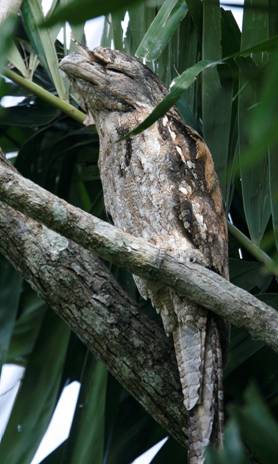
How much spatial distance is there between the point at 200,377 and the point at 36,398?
27.6 inches

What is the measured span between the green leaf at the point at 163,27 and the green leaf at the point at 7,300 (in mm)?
983

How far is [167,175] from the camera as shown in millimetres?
2609

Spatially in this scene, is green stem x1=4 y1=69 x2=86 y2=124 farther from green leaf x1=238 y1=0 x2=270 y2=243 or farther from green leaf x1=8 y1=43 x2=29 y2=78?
green leaf x1=238 y1=0 x2=270 y2=243

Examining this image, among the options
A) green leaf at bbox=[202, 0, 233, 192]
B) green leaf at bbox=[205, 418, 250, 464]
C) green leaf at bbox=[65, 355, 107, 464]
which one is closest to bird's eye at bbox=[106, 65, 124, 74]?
green leaf at bbox=[202, 0, 233, 192]

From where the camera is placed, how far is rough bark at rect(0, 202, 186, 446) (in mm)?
2406

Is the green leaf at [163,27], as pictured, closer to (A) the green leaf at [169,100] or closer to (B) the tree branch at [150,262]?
(A) the green leaf at [169,100]

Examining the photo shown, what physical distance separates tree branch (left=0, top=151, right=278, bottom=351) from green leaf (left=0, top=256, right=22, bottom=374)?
910 millimetres

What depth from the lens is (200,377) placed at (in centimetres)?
232

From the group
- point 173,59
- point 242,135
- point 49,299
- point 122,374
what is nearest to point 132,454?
point 122,374

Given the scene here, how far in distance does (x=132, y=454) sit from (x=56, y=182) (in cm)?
110

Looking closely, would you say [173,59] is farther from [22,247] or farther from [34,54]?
[22,247]

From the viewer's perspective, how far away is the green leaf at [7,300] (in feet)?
9.05

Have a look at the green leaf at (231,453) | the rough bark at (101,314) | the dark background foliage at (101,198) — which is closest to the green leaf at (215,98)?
the dark background foliage at (101,198)

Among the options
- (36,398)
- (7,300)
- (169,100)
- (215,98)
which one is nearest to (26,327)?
(7,300)
